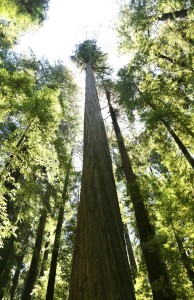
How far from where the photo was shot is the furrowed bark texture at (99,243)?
1.35 m

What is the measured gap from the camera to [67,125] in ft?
60.3

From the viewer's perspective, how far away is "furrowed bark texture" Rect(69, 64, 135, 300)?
4.44 feet

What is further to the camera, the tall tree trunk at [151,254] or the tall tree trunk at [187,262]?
the tall tree trunk at [187,262]

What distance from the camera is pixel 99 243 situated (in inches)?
62.3

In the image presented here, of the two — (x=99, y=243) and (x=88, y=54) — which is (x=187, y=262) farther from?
(x=88, y=54)

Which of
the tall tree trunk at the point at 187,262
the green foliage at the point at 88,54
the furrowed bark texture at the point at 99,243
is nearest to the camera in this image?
the furrowed bark texture at the point at 99,243

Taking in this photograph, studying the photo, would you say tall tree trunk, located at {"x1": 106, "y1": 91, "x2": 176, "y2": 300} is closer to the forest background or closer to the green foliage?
the forest background

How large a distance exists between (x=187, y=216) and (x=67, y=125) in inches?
475

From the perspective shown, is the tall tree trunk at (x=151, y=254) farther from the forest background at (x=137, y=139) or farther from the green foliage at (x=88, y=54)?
the green foliage at (x=88, y=54)

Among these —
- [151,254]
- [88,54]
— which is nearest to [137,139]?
[88,54]

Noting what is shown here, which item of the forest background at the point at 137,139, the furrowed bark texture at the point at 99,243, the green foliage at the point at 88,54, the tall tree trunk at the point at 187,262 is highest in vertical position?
the green foliage at the point at 88,54

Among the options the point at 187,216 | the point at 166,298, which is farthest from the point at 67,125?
the point at 166,298

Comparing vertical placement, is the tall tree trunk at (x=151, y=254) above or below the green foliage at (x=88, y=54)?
below

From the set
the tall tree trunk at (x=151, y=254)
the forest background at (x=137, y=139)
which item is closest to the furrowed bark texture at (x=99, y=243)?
the forest background at (x=137, y=139)
